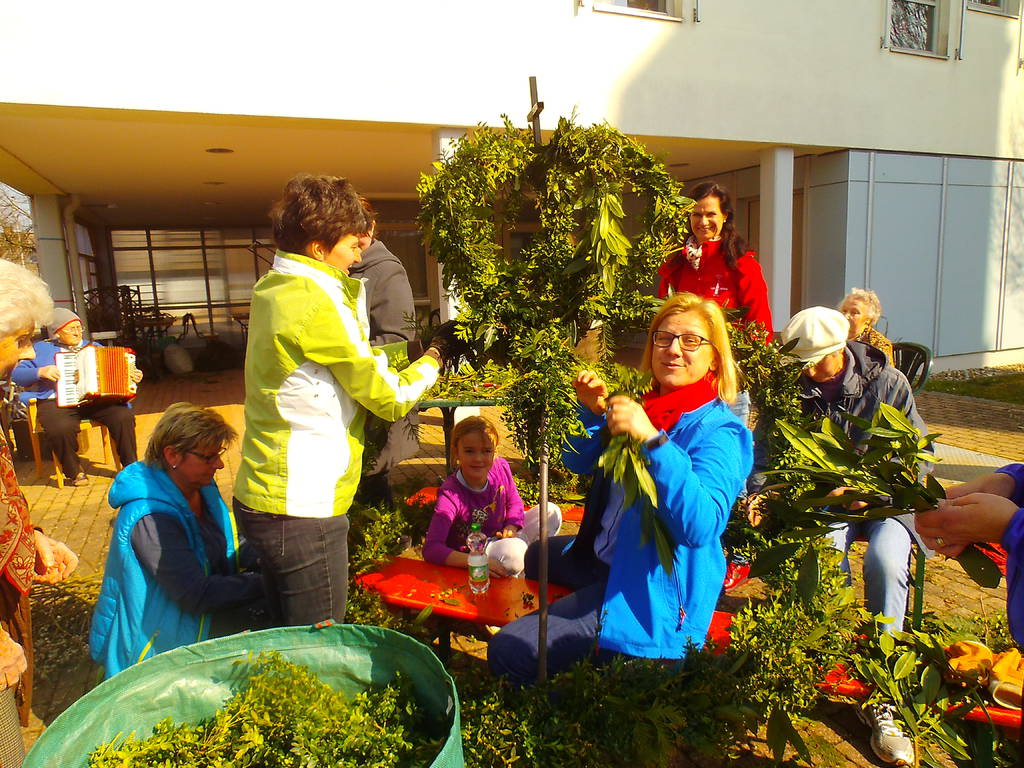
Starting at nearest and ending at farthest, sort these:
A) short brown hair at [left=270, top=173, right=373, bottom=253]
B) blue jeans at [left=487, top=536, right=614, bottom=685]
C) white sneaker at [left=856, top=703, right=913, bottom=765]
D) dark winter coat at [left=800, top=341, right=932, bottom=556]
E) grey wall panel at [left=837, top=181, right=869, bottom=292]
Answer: short brown hair at [left=270, top=173, right=373, bottom=253], blue jeans at [left=487, top=536, right=614, bottom=685], white sneaker at [left=856, top=703, right=913, bottom=765], dark winter coat at [left=800, top=341, right=932, bottom=556], grey wall panel at [left=837, top=181, right=869, bottom=292]

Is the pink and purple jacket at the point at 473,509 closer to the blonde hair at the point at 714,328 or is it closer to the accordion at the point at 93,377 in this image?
the blonde hair at the point at 714,328

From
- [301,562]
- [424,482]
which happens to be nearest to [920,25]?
[424,482]

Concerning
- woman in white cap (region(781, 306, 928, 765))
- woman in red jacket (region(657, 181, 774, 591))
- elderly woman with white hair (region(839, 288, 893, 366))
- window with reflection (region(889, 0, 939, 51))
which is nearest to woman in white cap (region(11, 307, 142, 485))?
woman in red jacket (region(657, 181, 774, 591))

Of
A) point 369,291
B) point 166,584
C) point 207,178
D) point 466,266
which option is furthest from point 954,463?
point 207,178

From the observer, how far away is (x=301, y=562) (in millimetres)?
2283

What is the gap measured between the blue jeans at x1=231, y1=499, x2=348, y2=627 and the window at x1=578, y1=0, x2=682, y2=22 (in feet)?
24.5

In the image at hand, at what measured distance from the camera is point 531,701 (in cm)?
243

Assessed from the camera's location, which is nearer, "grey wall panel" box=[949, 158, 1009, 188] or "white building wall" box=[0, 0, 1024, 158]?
"white building wall" box=[0, 0, 1024, 158]

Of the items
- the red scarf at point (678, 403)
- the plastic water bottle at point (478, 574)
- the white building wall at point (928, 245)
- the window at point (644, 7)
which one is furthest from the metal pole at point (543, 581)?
the white building wall at point (928, 245)

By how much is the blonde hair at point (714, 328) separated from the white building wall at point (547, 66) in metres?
5.61

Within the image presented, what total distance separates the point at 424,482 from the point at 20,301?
165 inches

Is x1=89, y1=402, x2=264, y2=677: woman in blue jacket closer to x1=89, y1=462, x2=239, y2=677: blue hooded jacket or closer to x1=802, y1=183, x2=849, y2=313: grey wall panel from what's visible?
x1=89, y1=462, x2=239, y2=677: blue hooded jacket

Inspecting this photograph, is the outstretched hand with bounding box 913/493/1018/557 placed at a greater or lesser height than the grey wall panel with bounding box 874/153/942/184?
lesser

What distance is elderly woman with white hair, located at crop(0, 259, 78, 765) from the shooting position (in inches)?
77.2
